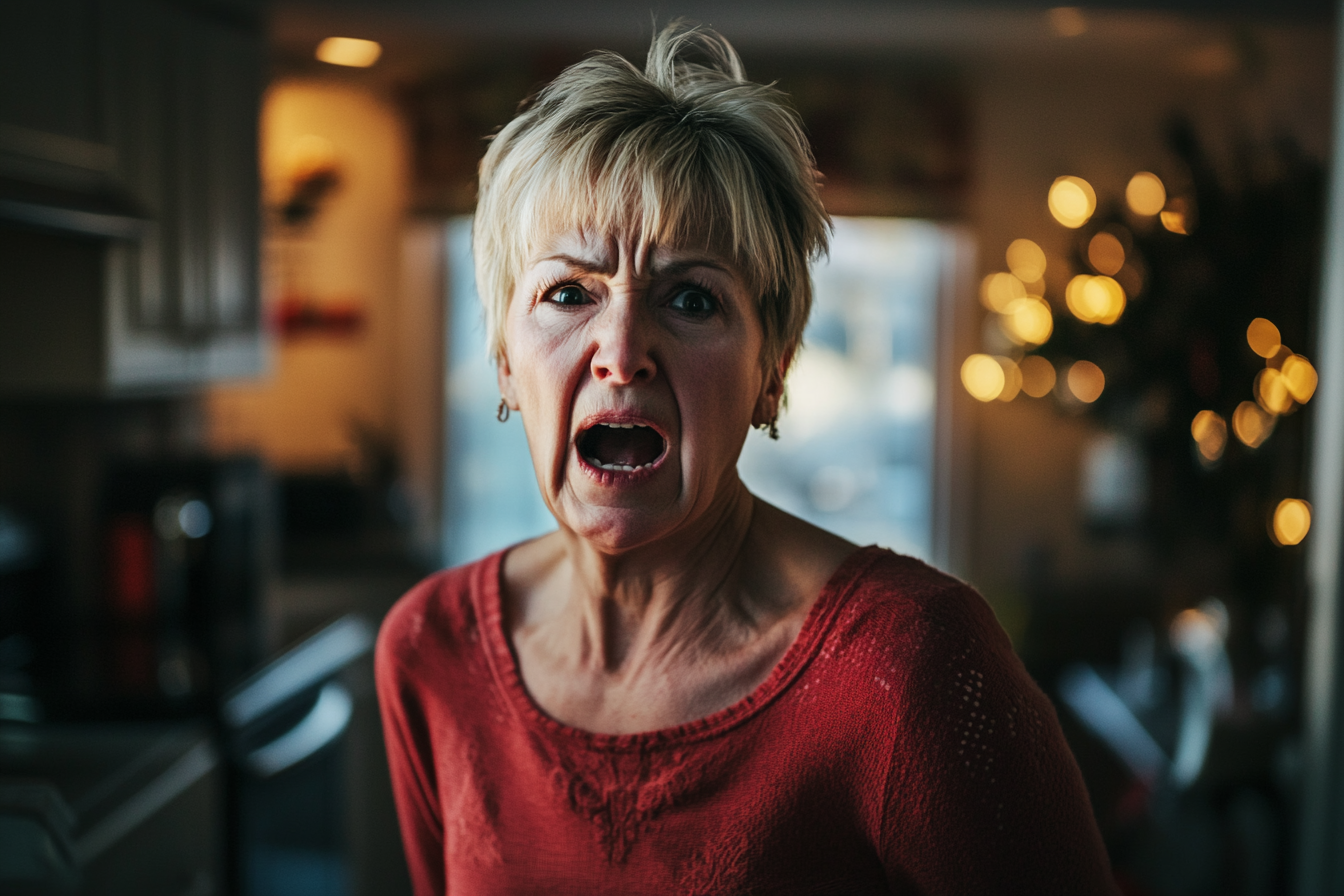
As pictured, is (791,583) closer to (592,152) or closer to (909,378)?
(592,152)

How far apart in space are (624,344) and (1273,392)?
2.56m

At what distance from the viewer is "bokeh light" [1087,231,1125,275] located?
3.18 metres

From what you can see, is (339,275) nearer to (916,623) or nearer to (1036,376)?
(1036,376)

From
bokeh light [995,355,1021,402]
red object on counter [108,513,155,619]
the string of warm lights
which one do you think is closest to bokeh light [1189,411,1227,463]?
the string of warm lights

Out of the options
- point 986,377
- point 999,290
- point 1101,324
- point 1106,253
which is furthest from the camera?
point 999,290

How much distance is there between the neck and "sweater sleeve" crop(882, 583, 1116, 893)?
140mm

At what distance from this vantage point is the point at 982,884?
0.68 metres

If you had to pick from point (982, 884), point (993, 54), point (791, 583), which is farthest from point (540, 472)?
point (993, 54)

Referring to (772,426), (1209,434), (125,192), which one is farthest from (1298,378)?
(125,192)

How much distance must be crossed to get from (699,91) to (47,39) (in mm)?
1877

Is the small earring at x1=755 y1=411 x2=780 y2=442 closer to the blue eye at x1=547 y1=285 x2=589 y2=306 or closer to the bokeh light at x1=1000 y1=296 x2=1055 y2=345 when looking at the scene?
the blue eye at x1=547 y1=285 x2=589 y2=306

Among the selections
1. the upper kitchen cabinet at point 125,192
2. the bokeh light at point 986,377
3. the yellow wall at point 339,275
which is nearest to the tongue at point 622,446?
the upper kitchen cabinet at point 125,192

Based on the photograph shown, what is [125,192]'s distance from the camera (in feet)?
7.72

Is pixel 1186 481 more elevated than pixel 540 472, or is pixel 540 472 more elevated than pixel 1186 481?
pixel 540 472
